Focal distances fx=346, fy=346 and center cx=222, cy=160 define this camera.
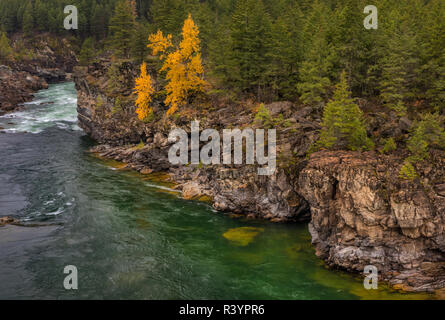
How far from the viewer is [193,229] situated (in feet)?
109

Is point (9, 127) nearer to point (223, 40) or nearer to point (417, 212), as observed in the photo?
point (223, 40)

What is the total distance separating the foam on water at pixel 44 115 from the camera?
237 ft

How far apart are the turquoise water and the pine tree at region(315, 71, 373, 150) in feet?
29.7

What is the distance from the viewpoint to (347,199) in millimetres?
26703

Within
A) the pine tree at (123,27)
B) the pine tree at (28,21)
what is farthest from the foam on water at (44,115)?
the pine tree at (28,21)

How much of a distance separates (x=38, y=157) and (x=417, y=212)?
52782 mm

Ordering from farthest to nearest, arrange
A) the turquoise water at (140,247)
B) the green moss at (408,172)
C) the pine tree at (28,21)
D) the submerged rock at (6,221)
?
1. the pine tree at (28,21)
2. the submerged rock at (6,221)
3. the green moss at (408,172)
4. the turquoise water at (140,247)

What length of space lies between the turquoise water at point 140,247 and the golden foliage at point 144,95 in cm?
1216

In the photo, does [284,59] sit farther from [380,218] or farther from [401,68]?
A: [380,218]

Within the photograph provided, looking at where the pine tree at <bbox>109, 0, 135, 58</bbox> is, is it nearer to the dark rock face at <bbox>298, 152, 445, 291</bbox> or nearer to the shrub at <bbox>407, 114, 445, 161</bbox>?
the dark rock face at <bbox>298, 152, 445, 291</bbox>

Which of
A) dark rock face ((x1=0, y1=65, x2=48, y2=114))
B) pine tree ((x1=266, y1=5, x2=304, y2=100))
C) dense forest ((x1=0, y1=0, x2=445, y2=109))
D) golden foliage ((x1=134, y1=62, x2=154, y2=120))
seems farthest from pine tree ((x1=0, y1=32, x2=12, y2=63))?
pine tree ((x1=266, y1=5, x2=304, y2=100))

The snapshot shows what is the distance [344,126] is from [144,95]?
34.6 meters

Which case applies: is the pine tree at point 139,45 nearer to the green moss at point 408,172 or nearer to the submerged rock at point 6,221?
the submerged rock at point 6,221

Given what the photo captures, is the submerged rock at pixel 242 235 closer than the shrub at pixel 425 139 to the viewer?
No
